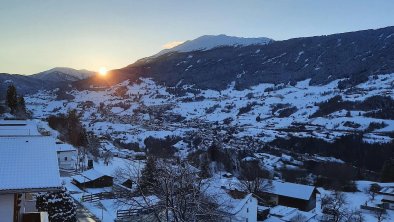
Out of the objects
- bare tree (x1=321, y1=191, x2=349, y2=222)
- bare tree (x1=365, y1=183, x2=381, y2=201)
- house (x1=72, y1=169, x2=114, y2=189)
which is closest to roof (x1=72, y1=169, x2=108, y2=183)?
house (x1=72, y1=169, x2=114, y2=189)

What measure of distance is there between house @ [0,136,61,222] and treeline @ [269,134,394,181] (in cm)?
8523

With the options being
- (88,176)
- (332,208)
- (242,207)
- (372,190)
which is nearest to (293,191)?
(332,208)

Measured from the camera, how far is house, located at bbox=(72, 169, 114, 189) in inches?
1615

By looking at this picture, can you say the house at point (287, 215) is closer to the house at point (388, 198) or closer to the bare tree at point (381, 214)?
the bare tree at point (381, 214)

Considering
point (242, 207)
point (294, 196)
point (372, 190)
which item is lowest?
point (372, 190)

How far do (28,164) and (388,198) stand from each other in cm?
5121

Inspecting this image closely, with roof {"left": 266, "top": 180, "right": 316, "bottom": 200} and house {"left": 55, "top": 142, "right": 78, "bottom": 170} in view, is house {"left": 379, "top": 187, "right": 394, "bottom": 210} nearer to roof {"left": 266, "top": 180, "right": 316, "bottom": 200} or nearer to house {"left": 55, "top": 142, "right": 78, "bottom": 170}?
roof {"left": 266, "top": 180, "right": 316, "bottom": 200}

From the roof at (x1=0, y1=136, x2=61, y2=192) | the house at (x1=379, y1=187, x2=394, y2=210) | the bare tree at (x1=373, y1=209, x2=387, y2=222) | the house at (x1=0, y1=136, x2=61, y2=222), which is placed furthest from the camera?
the house at (x1=379, y1=187, x2=394, y2=210)

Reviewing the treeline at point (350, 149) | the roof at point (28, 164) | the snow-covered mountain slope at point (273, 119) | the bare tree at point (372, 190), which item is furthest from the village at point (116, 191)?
the snow-covered mountain slope at point (273, 119)

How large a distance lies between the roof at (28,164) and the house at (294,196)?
134 feet

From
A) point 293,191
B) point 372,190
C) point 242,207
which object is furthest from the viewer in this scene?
point 372,190

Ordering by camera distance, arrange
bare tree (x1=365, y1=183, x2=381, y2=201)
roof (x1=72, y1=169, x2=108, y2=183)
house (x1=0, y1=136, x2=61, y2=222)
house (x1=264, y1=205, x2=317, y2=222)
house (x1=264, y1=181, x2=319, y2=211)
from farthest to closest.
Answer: bare tree (x1=365, y1=183, x2=381, y2=201)
house (x1=264, y1=181, x2=319, y2=211)
roof (x1=72, y1=169, x2=108, y2=183)
house (x1=264, y1=205, x2=317, y2=222)
house (x1=0, y1=136, x2=61, y2=222)

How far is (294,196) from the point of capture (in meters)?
49.9

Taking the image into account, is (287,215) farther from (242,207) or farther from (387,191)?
(387,191)
